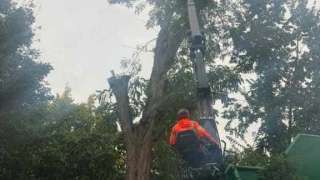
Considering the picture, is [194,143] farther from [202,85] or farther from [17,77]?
[17,77]

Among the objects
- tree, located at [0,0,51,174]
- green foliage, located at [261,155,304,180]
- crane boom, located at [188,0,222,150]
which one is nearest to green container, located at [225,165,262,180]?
green foliage, located at [261,155,304,180]

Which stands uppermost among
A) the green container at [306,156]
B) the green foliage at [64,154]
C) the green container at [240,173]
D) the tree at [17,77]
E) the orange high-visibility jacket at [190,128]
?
the tree at [17,77]

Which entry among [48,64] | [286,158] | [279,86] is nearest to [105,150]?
[48,64]

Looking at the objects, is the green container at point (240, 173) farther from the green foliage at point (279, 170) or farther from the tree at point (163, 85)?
the tree at point (163, 85)

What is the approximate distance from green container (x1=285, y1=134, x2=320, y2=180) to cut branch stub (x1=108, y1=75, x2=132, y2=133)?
228 inches

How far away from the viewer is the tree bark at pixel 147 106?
13.7 meters

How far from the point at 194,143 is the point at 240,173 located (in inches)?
42.1

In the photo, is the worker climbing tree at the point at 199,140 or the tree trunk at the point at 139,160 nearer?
the worker climbing tree at the point at 199,140

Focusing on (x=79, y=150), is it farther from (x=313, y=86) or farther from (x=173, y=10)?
(x=313, y=86)

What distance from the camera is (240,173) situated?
8656mm

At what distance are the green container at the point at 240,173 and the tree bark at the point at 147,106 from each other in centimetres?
481

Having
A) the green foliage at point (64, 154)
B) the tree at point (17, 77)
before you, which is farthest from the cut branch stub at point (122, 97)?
the tree at point (17, 77)

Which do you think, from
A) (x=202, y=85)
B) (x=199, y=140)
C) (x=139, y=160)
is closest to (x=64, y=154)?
(x=139, y=160)

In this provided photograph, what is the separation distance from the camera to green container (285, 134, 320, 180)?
8852 millimetres
